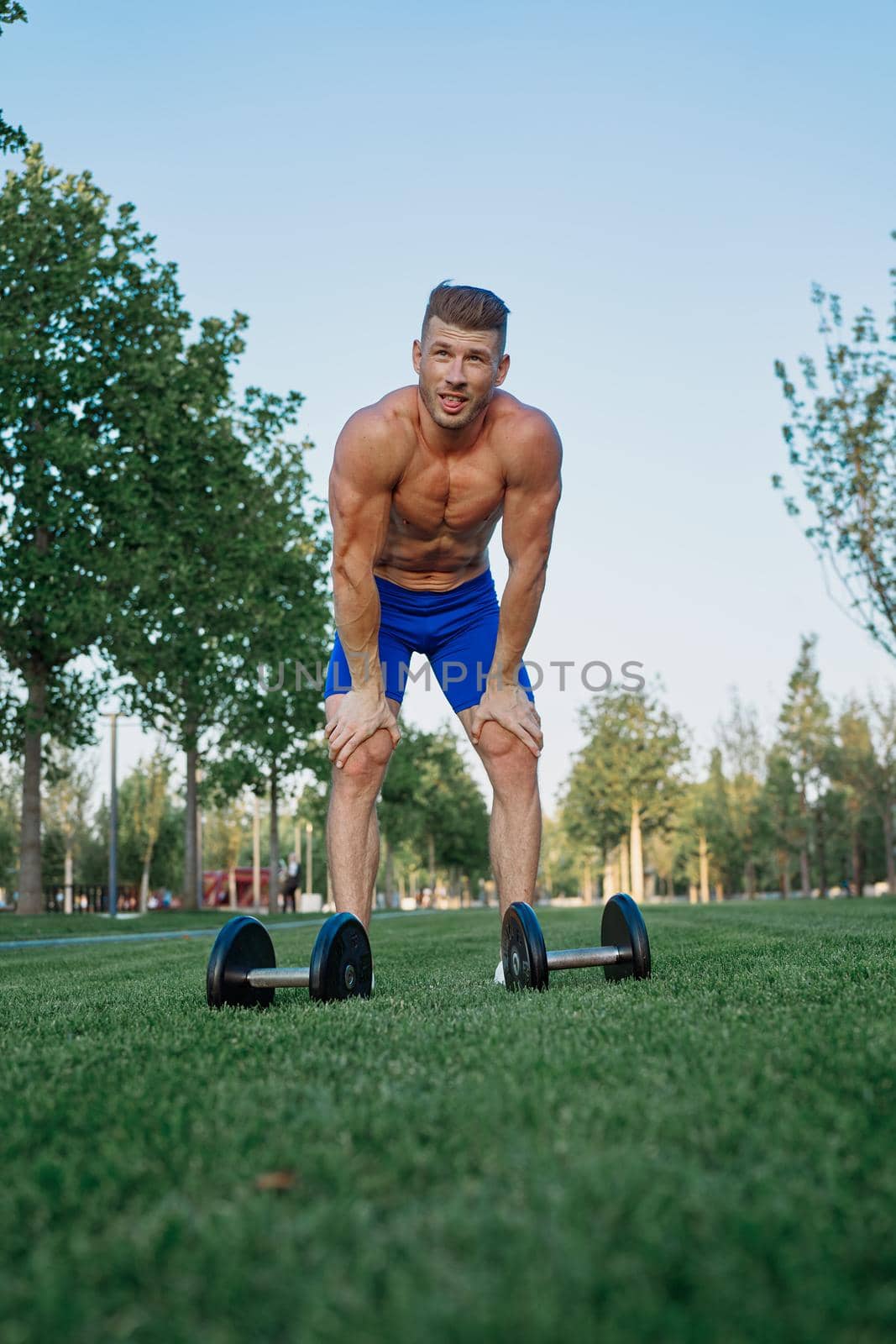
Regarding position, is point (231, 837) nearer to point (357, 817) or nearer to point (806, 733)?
point (806, 733)

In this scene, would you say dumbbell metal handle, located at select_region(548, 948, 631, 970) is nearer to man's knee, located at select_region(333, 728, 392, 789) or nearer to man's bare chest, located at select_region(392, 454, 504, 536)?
man's knee, located at select_region(333, 728, 392, 789)

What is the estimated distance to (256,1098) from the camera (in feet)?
5.82

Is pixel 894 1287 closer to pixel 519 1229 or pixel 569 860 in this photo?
pixel 519 1229

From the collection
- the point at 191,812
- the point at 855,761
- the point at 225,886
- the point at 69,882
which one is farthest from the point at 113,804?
the point at 225,886

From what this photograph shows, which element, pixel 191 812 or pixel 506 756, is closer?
pixel 506 756

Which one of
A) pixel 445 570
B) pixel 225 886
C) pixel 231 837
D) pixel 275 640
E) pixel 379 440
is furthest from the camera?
pixel 225 886

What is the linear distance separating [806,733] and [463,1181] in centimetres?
3548

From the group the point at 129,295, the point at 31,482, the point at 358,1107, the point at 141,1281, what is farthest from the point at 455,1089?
the point at 129,295

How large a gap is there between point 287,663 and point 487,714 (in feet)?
50.8

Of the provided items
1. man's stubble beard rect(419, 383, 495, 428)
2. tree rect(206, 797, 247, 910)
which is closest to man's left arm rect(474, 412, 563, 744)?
man's stubble beard rect(419, 383, 495, 428)

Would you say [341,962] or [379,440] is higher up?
[379,440]

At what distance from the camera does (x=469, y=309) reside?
370 centimetres

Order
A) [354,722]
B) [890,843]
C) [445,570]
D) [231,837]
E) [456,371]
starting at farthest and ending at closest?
[231,837], [890,843], [445,570], [354,722], [456,371]

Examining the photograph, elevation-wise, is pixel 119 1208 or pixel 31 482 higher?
pixel 31 482
